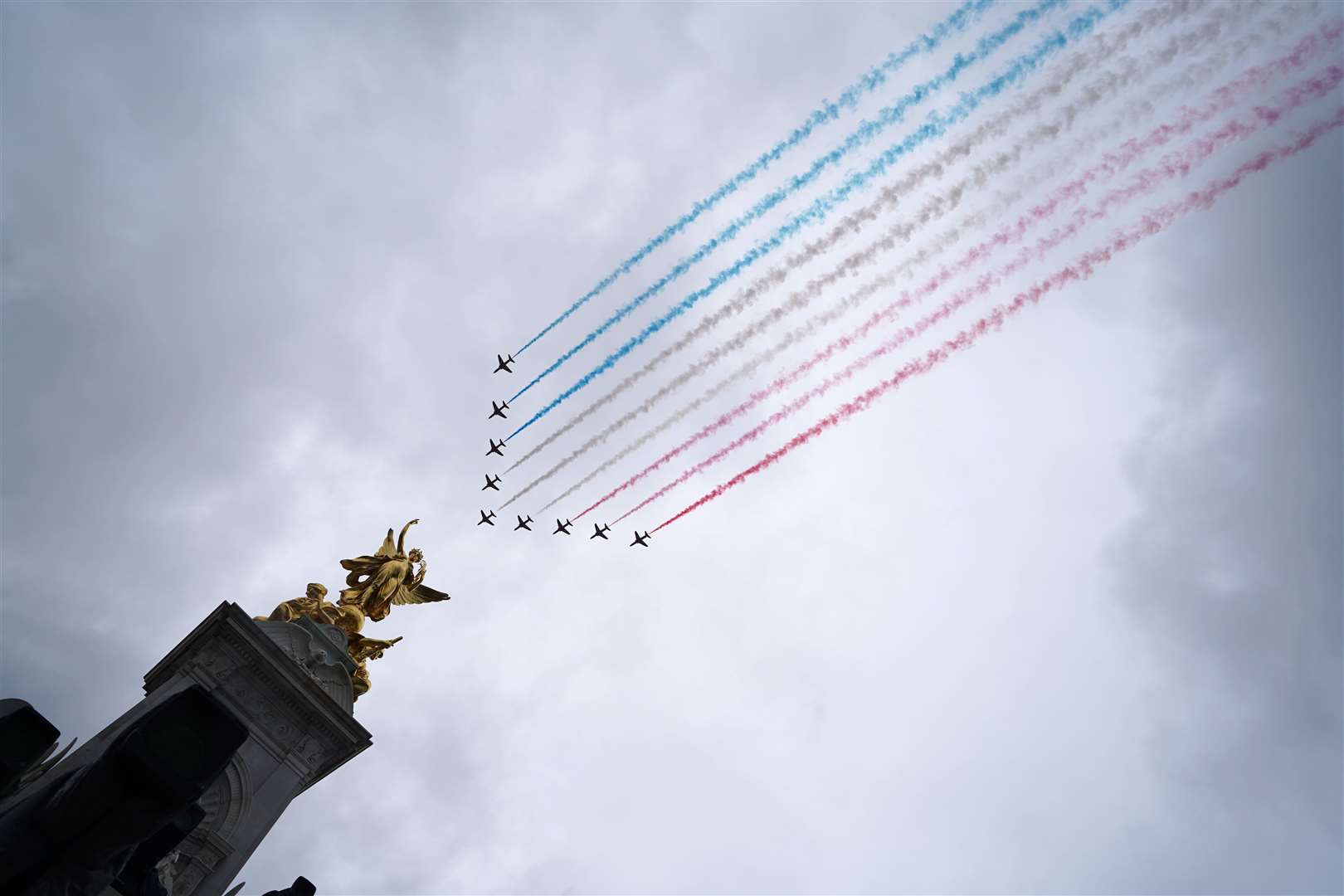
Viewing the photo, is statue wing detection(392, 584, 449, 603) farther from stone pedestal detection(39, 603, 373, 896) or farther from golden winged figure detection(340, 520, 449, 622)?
stone pedestal detection(39, 603, 373, 896)

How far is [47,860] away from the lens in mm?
11938

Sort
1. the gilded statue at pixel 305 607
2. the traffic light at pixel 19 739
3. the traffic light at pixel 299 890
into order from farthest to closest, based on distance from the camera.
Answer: the gilded statue at pixel 305 607 < the traffic light at pixel 299 890 < the traffic light at pixel 19 739

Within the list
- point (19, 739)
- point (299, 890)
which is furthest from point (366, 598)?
point (19, 739)

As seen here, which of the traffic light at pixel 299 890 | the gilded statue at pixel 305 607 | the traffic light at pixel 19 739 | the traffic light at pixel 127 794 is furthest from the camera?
the gilded statue at pixel 305 607

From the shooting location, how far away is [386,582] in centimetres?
3591

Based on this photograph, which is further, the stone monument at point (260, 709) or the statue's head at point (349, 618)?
the statue's head at point (349, 618)

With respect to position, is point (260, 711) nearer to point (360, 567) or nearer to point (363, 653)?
point (363, 653)

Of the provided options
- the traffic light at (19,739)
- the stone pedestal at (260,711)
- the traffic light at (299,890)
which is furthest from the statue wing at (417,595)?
the traffic light at (19,739)

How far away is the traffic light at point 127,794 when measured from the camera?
35.3 ft

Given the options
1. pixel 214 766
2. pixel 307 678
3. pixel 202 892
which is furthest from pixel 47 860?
pixel 307 678

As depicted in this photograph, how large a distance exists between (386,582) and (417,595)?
1758mm

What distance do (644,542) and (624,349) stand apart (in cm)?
1613

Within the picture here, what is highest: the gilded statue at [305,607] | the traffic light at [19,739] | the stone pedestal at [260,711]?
the gilded statue at [305,607]

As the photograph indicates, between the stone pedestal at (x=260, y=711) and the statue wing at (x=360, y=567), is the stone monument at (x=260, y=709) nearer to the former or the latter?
the stone pedestal at (x=260, y=711)
